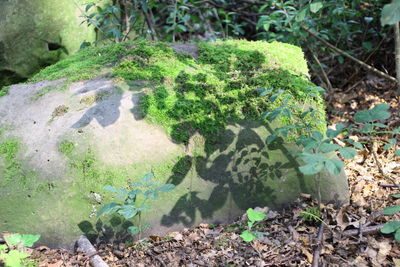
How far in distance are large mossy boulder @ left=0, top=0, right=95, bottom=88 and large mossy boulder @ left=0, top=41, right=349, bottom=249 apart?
2.05 m

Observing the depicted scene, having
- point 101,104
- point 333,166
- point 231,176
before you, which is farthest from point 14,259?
point 333,166

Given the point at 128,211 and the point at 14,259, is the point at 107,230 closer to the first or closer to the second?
the point at 128,211

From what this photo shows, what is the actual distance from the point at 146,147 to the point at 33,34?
330 cm

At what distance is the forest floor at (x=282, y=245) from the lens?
2.21 metres

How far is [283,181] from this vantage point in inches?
111

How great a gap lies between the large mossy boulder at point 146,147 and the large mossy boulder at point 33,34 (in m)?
2.05

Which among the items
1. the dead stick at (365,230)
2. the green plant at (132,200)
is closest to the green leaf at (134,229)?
the green plant at (132,200)

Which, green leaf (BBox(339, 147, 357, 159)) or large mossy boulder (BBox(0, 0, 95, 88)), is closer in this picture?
green leaf (BBox(339, 147, 357, 159))

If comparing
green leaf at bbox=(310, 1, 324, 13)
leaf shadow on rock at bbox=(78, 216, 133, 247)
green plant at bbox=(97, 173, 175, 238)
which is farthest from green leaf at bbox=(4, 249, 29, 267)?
green leaf at bbox=(310, 1, 324, 13)

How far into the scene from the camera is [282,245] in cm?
236

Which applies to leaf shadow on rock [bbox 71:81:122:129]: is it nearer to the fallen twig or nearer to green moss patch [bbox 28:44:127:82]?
green moss patch [bbox 28:44:127:82]

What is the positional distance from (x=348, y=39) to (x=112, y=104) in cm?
392

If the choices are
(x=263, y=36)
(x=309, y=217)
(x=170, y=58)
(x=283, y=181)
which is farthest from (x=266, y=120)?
(x=263, y=36)

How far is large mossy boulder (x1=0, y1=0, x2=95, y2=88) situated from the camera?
16.0 feet
